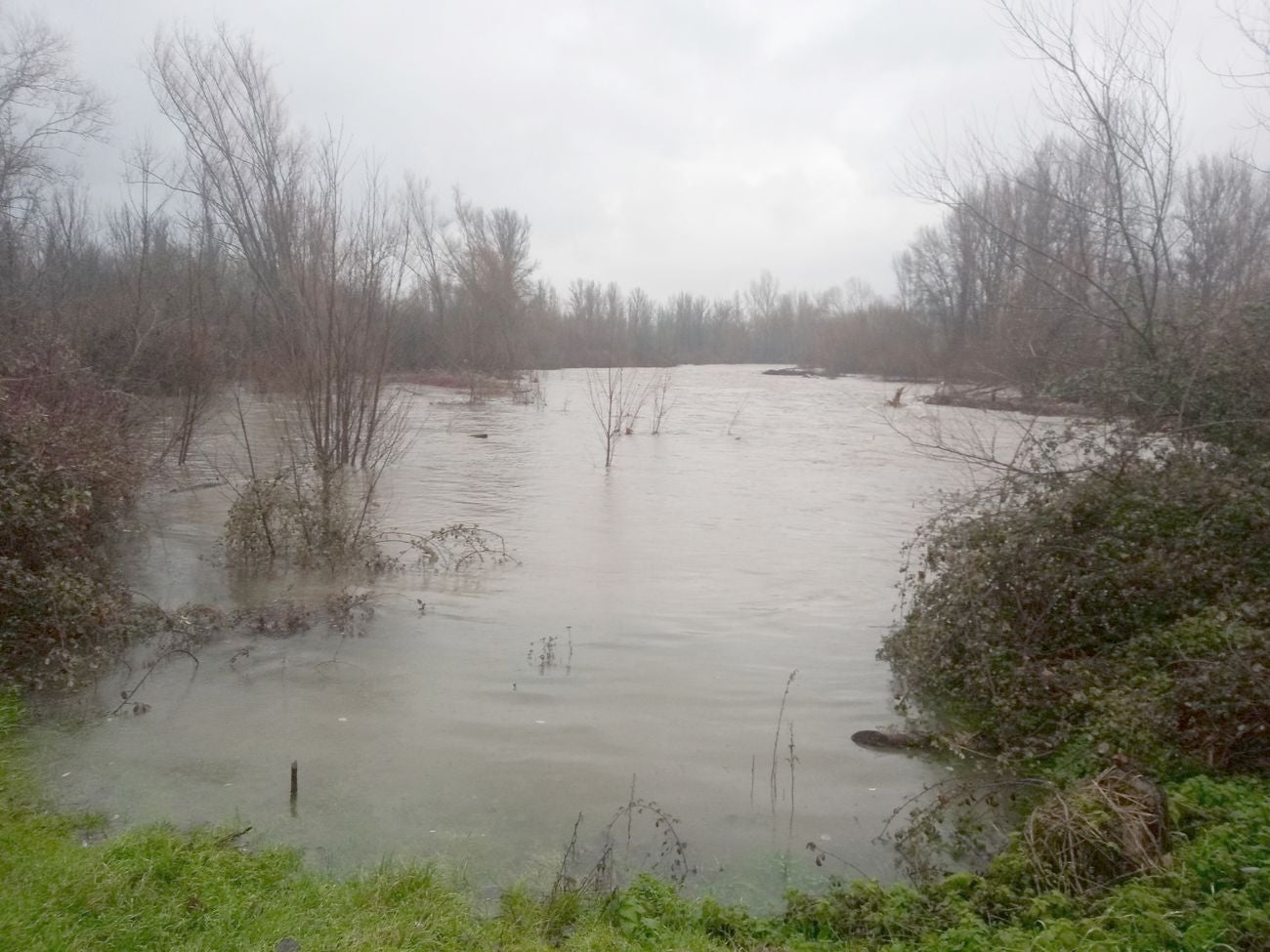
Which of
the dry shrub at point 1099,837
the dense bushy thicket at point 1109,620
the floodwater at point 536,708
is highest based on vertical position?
the dense bushy thicket at point 1109,620

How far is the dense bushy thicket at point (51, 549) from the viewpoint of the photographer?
6.71 meters

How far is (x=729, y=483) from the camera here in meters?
19.1

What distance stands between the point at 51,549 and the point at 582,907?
5257mm

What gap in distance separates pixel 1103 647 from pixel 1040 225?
542 cm

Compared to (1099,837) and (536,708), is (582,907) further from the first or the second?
(536,708)

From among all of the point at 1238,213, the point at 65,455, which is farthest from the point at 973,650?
the point at 1238,213

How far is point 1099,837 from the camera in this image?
4.16m

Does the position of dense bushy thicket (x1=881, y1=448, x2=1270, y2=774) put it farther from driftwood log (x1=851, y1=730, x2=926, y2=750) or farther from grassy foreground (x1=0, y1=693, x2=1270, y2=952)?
grassy foreground (x1=0, y1=693, x2=1270, y2=952)

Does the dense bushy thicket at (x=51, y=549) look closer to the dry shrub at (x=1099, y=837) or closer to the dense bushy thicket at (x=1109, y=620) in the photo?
the dry shrub at (x=1099, y=837)

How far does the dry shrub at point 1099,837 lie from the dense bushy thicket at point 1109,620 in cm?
66

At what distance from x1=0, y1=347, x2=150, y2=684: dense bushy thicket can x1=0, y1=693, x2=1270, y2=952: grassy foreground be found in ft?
8.37

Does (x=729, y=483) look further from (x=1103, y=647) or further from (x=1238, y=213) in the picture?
(x=1103, y=647)

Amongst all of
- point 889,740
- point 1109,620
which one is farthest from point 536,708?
point 1109,620

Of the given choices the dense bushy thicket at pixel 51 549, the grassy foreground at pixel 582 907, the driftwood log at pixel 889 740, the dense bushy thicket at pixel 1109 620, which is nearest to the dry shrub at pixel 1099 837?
the grassy foreground at pixel 582 907
